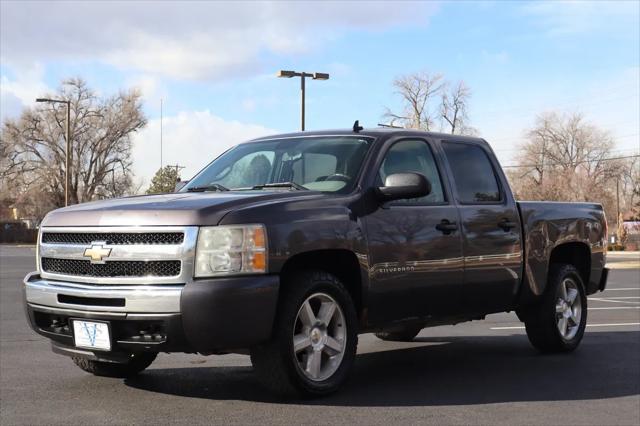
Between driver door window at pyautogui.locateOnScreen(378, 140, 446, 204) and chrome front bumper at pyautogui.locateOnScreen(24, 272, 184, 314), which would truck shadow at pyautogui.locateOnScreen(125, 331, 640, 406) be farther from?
driver door window at pyautogui.locateOnScreen(378, 140, 446, 204)

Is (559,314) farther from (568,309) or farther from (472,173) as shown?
(472,173)

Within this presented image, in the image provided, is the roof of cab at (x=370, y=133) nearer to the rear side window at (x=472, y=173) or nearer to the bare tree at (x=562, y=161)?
the rear side window at (x=472, y=173)

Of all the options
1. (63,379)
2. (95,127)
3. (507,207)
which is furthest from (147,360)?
(95,127)

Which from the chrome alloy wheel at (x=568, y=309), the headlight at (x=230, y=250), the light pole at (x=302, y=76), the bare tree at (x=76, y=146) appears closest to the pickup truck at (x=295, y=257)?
the headlight at (x=230, y=250)

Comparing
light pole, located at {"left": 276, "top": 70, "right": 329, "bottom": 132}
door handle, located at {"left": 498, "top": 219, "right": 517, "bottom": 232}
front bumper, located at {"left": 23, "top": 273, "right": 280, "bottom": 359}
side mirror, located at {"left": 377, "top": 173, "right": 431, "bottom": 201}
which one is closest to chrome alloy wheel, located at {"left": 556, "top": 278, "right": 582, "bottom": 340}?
door handle, located at {"left": 498, "top": 219, "right": 517, "bottom": 232}

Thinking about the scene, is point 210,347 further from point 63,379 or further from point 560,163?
point 560,163

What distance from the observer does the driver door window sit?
6.57 m

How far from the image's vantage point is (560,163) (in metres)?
84.0

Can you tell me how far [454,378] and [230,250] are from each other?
2.49m

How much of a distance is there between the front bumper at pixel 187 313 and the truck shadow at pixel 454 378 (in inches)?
28.0

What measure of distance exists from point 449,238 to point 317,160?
123cm

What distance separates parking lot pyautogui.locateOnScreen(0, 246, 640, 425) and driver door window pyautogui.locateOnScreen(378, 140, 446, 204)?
146cm

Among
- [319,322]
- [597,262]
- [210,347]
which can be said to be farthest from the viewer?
[597,262]

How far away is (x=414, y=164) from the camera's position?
687 cm
